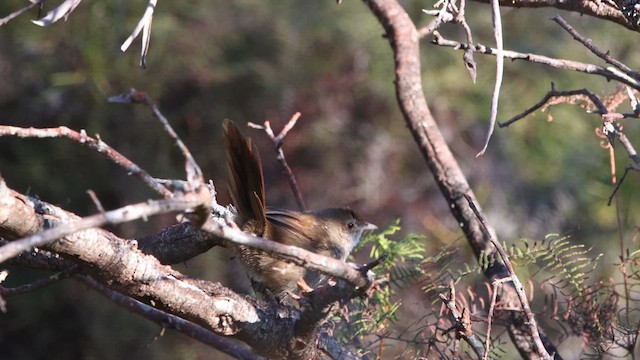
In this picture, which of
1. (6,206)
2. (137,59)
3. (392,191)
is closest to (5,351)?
(137,59)

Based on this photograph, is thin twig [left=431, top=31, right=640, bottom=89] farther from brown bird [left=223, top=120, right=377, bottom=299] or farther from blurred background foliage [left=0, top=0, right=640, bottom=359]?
blurred background foliage [left=0, top=0, right=640, bottom=359]

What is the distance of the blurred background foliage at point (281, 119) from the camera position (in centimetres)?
480

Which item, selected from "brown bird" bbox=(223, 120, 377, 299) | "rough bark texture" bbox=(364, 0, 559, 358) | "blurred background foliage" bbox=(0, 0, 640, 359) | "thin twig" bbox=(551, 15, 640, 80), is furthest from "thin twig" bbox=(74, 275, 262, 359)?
"blurred background foliage" bbox=(0, 0, 640, 359)

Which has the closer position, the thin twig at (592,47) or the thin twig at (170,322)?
the thin twig at (592,47)

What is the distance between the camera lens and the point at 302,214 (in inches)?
121

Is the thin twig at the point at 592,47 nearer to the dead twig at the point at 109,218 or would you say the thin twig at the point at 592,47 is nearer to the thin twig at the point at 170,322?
the dead twig at the point at 109,218

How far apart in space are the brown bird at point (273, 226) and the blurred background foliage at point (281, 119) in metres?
1.61

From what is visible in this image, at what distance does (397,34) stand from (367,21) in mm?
3139

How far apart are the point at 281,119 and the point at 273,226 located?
9.18 ft

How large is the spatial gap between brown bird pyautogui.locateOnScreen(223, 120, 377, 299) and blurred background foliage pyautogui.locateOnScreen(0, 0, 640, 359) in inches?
63.4

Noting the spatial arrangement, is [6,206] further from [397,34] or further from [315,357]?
[397,34]

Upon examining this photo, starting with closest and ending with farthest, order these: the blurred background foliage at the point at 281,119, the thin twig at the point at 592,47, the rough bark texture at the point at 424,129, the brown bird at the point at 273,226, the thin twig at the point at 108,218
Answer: the thin twig at the point at 108,218, the thin twig at the point at 592,47, the brown bird at the point at 273,226, the rough bark texture at the point at 424,129, the blurred background foliage at the point at 281,119

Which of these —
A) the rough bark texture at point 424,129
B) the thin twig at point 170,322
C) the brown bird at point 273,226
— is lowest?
the thin twig at point 170,322

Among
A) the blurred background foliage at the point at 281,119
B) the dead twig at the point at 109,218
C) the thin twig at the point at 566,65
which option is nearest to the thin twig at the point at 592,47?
the thin twig at the point at 566,65
